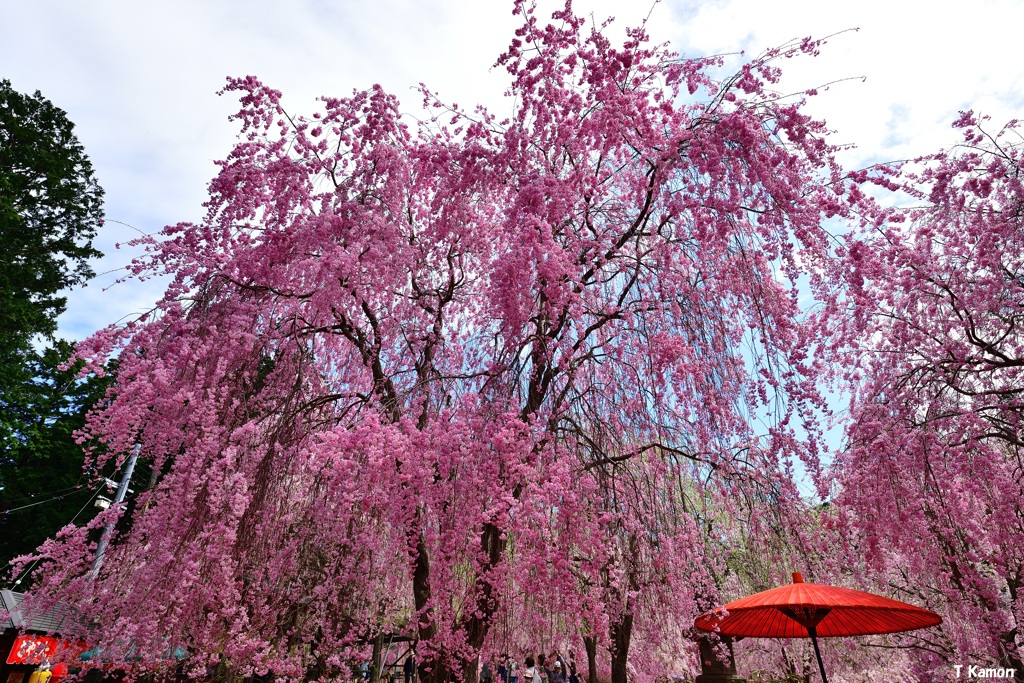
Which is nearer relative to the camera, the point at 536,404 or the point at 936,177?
the point at 536,404

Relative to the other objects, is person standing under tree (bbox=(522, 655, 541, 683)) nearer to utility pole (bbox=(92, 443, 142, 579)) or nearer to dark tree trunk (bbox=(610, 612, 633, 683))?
dark tree trunk (bbox=(610, 612, 633, 683))

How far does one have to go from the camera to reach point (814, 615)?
481 cm

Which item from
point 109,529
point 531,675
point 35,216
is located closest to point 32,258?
point 35,216

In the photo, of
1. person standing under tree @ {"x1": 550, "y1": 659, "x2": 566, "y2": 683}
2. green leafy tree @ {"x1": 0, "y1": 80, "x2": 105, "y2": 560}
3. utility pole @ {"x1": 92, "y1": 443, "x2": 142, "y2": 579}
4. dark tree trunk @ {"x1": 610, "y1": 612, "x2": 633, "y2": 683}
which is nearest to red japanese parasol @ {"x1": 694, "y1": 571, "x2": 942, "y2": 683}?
dark tree trunk @ {"x1": 610, "y1": 612, "x2": 633, "y2": 683}

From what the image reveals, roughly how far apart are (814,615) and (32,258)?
1701cm

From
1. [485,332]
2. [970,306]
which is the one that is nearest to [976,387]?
[970,306]

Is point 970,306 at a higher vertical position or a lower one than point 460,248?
lower

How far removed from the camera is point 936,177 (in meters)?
6.73

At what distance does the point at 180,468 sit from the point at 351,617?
2.58 m

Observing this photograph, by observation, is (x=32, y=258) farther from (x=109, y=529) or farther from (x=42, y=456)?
(x=109, y=529)

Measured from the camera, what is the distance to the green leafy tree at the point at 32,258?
1277cm

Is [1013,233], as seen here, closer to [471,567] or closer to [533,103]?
[533,103]

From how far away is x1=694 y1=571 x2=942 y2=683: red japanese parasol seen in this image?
439cm

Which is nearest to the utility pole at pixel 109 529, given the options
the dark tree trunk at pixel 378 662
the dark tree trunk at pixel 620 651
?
the dark tree trunk at pixel 378 662
